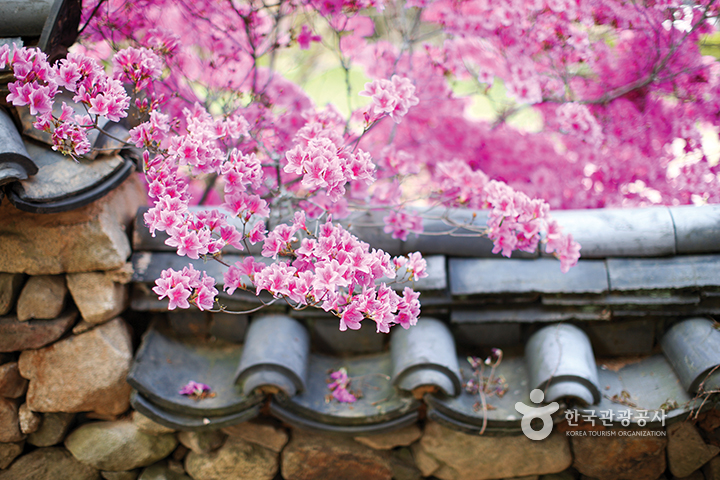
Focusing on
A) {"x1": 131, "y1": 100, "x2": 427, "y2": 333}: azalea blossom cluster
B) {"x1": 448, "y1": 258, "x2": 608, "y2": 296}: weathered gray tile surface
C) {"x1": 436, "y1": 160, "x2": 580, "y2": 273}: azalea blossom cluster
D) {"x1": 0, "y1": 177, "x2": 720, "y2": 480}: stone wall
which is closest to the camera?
{"x1": 131, "y1": 100, "x2": 427, "y2": 333}: azalea blossom cluster

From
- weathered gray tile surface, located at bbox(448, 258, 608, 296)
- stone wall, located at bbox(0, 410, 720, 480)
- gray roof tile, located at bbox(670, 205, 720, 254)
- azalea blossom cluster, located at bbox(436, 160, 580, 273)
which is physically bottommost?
stone wall, located at bbox(0, 410, 720, 480)

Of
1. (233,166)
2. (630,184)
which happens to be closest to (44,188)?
(233,166)

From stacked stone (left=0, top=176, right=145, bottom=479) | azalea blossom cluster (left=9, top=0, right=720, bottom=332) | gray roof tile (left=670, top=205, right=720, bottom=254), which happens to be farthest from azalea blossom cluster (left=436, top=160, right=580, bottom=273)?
stacked stone (left=0, top=176, right=145, bottom=479)

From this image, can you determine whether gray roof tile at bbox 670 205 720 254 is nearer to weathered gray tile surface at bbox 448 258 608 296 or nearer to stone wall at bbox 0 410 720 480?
weathered gray tile surface at bbox 448 258 608 296

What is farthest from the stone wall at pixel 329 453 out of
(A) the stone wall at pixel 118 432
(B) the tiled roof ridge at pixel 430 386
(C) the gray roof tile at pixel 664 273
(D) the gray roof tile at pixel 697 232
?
(D) the gray roof tile at pixel 697 232

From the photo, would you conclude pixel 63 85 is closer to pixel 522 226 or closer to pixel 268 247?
pixel 268 247

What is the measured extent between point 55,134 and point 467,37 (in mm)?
2291

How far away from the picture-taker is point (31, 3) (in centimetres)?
164

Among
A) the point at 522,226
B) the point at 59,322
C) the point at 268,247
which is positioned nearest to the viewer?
the point at 268,247

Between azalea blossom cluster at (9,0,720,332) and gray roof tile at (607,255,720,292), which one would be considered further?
gray roof tile at (607,255,720,292)

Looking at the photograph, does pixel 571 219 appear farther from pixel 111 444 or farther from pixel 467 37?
pixel 111 444

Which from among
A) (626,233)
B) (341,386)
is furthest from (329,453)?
(626,233)

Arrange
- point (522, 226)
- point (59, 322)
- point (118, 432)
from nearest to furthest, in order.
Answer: point (522, 226) → point (59, 322) → point (118, 432)

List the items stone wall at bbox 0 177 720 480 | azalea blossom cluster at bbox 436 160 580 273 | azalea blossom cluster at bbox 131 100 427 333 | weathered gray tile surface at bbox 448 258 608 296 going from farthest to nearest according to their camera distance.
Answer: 1. weathered gray tile surface at bbox 448 258 608 296
2. stone wall at bbox 0 177 720 480
3. azalea blossom cluster at bbox 436 160 580 273
4. azalea blossom cluster at bbox 131 100 427 333
